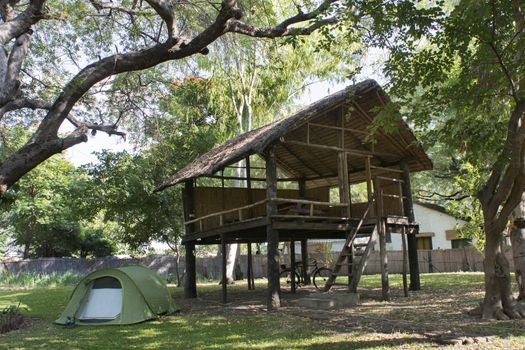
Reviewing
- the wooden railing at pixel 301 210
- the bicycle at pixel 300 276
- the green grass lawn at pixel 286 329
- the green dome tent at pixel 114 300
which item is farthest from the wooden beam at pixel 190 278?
the green dome tent at pixel 114 300

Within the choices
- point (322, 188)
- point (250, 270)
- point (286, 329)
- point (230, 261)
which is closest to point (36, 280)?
point (230, 261)

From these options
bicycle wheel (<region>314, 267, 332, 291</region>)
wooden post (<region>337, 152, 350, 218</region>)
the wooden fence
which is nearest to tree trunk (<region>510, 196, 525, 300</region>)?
wooden post (<region>337, 152, 350, 218</region>)

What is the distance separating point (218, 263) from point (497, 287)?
21.6 metres

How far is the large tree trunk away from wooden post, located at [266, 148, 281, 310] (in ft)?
15.9

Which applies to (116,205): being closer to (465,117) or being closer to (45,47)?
(45,47)

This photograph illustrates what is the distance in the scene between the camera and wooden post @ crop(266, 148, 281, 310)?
12.1 m

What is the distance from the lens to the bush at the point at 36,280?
25.2m

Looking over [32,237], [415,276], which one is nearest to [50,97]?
[415,276]

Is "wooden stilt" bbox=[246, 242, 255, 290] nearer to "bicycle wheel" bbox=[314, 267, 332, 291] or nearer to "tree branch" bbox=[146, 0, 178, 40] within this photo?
"bicycle wheel" bbox=[314, 267, 332, 291]

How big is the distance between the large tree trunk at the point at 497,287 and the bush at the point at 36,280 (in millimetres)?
22520

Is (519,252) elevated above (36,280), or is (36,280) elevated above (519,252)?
(519,252)

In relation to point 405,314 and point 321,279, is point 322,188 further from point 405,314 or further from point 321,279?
point 405,314

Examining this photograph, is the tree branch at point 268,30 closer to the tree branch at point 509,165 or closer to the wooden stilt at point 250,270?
the tree branch at point 509,165

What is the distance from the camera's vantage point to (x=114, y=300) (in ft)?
37.5
